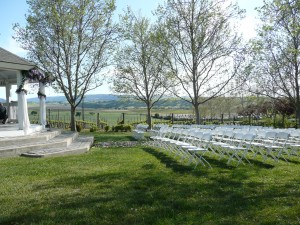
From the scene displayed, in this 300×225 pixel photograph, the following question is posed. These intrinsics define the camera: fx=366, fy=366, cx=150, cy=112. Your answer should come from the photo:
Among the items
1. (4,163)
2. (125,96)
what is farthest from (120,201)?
(125,96)

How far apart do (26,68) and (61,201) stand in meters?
9.29

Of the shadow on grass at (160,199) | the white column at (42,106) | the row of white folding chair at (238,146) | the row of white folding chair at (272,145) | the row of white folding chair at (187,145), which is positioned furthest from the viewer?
the white column at (42,106)

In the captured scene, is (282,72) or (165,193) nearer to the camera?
(165,193)

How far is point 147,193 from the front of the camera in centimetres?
654

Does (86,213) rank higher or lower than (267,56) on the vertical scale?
lower

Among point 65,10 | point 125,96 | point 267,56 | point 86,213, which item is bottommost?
point 86,213

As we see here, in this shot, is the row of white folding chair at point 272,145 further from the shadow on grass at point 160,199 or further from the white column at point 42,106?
the white column at point 42,106

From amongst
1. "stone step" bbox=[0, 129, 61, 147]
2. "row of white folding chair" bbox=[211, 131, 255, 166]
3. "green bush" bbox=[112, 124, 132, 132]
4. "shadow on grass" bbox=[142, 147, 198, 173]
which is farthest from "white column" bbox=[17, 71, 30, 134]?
"green bush" bbox=[112, 124, 132, 132]

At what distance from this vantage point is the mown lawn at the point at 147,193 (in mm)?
5172

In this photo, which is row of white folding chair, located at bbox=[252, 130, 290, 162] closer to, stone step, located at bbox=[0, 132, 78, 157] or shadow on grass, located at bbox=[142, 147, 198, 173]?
shadow on grass, located at bbox=[142, 147, 198, 173]

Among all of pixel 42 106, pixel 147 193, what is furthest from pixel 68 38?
pixel 147 193

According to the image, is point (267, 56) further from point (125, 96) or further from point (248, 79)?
point (125, 96)

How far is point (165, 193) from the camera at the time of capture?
6.54 m

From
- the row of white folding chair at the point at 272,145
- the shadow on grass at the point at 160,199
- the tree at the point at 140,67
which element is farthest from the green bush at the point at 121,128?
the shadow on grass at the point at 160,199
